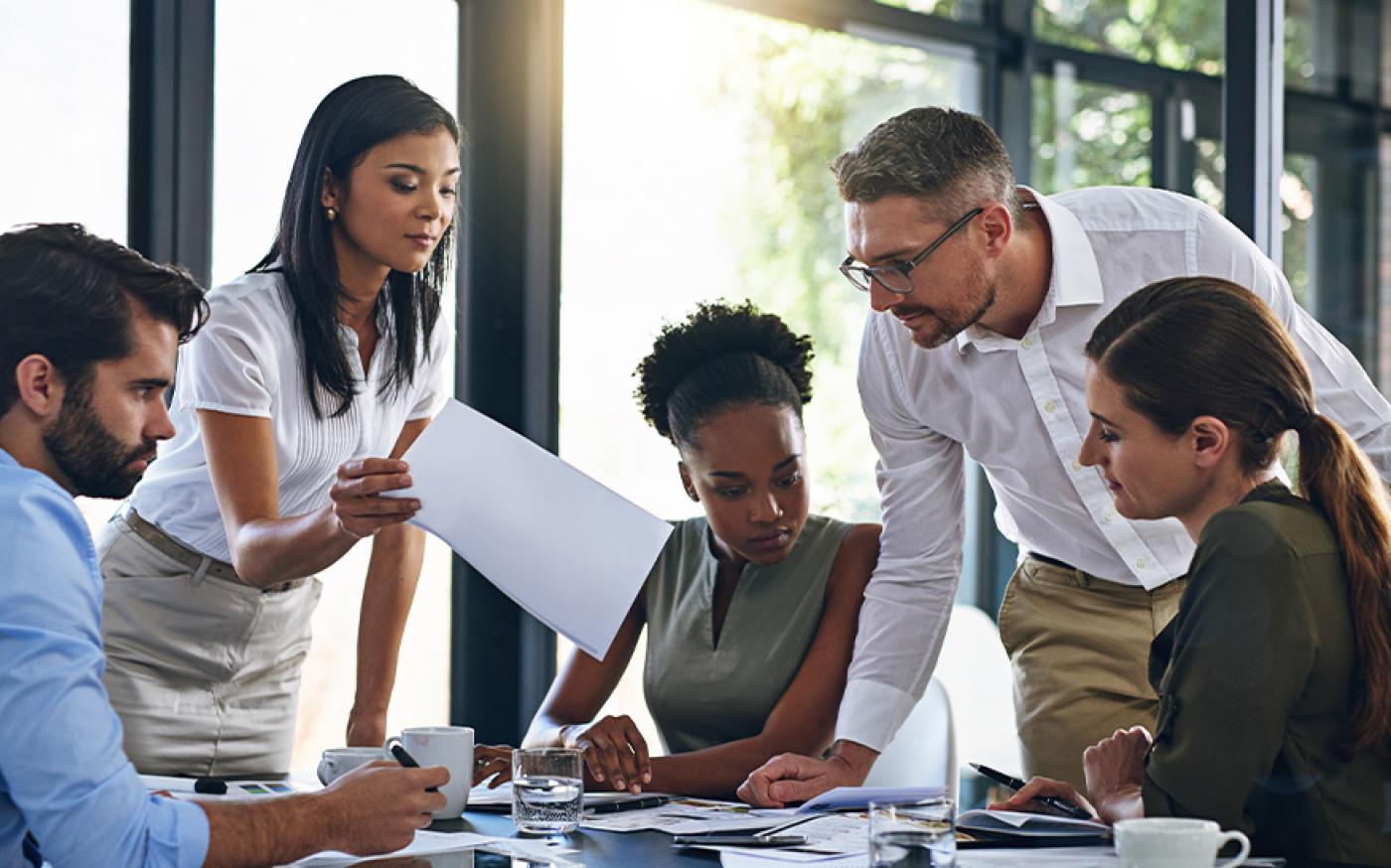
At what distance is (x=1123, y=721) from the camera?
2164mm

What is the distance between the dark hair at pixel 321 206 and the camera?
7.12 feet

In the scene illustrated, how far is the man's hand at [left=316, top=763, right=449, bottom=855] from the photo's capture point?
1378mm

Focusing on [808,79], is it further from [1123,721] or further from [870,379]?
[1123,721]

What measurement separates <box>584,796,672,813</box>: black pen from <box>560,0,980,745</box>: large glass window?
1.61m

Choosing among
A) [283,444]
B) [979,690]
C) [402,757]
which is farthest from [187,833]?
[979,690]

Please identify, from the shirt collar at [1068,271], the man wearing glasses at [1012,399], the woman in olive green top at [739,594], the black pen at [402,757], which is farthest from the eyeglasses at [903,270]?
the black pen at [402,757]

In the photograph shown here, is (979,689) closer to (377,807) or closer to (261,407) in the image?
(261,407)

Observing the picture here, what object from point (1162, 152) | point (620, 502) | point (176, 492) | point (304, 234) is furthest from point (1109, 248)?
point (1162, 152)

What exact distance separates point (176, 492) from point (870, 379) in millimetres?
1045

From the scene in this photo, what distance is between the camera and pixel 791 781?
1.84 m

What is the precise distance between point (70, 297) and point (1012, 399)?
Answer: 1.28 metres

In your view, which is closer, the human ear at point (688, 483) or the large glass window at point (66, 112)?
the human ear at point (688, 483)

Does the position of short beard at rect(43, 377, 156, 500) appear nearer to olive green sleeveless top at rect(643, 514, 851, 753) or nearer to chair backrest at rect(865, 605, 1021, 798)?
olive green sleeveless top at rect(643, 514, 851, 753)

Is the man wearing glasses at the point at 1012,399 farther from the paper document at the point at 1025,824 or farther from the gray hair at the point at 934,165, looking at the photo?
the paper document at the point at 1025,824
